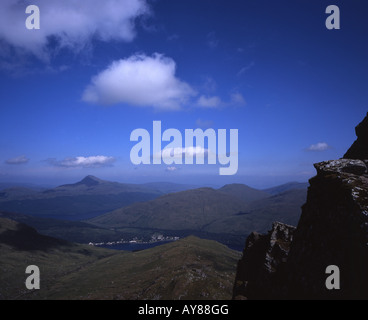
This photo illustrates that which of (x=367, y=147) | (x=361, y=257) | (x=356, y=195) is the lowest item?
(x=361, y=257)

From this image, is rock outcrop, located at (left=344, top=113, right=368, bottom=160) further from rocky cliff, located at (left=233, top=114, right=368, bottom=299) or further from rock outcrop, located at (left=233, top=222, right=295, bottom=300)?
rock outcrop, located at (left=233, top=222, right=295, bottom=300)

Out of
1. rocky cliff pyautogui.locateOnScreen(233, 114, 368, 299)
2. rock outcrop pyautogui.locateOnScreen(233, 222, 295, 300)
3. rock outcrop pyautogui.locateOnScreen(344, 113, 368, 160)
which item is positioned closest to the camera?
rocky cliff pyautogui.locateOnScreen(233, 114, 368, 299)

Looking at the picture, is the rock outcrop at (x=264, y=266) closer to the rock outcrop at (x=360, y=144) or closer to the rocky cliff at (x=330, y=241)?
the rocky cliff at (x=330, y=241)

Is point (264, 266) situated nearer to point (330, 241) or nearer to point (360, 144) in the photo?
point (330, 241)

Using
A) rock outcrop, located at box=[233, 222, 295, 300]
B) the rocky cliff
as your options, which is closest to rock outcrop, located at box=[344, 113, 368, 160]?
the rocky cliff

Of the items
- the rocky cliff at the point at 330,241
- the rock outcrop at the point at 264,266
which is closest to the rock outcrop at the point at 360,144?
the rocky cliff at the point at 330,241

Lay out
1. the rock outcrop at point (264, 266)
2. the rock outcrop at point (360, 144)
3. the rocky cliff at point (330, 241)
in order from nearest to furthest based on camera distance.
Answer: the rocky cliff at point (330, 241) < the rock outcrop at point (264, 266) < the rock outcrop at point (360, 144)
